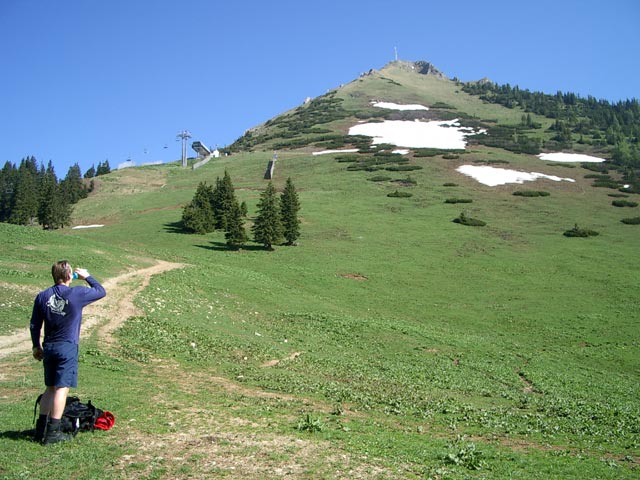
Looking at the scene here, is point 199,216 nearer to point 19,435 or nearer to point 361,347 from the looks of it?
point 361,347

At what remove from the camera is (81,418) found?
1007 cm

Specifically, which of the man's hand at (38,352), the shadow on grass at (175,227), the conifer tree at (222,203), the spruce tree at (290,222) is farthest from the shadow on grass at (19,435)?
the conifer tree at (222,203)

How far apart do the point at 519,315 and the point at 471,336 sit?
7.21 m

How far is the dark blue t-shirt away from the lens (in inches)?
374

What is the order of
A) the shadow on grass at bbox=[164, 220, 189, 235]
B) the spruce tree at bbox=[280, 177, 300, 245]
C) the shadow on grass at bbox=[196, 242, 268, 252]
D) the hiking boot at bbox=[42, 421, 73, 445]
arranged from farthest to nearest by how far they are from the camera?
the shadow on grass at bbox=[164, 220, 189, 235]
the spruce tree at bbox=[280, 177, 300, 245]
the shadow on grass at bbox=[196, 242, 268, 252]
the hiking boot at bbox=[42, 421, 73, 445]

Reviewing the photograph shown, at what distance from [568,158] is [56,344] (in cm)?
12038

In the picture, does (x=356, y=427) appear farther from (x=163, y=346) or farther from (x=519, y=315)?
(x=519, y=315)

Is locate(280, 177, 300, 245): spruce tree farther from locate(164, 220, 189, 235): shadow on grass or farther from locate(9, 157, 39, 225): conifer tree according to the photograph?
locate(9, 157, 39, 225): conifer tree

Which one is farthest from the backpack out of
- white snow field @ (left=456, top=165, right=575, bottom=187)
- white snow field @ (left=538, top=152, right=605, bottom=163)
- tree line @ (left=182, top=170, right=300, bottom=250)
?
white snow field @ (left=538, top=152, right=605, bottom=163)

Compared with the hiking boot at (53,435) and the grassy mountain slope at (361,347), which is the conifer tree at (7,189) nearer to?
the grassy mountain slope at (361,347)

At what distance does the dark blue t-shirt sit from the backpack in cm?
127

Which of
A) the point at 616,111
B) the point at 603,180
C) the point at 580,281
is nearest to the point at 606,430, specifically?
the point at 580,281

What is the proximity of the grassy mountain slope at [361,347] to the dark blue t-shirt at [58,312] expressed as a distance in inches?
78.6

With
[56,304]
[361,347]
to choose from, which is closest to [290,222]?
[361,347]
